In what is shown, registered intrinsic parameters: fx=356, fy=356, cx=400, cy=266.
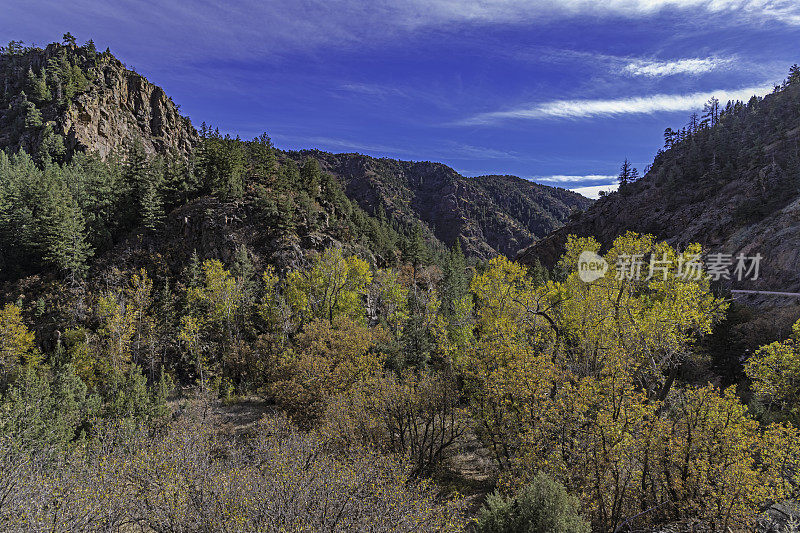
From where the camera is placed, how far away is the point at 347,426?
59.8 ft

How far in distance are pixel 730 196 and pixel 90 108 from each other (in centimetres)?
14551

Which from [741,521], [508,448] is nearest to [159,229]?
[508,448]

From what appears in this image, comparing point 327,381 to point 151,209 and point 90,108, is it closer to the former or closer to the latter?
point 151,209

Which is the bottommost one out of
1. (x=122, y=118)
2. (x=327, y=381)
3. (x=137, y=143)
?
(x=327, y=381)

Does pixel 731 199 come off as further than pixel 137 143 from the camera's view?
Yes

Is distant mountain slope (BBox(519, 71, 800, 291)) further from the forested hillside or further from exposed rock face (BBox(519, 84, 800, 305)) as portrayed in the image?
the forested hillside

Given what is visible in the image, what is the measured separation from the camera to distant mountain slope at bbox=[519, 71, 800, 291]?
49719mm

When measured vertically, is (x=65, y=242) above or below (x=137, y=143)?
below

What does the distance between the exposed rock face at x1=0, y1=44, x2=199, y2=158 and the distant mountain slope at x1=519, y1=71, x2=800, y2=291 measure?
112871mm

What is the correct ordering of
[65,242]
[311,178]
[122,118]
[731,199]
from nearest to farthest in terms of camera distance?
[65,242], [311,178], [731,199], [122,118]

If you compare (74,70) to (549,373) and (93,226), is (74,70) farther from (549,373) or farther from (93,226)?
(549,373)

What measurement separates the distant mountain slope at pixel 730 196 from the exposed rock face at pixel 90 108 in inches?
4444

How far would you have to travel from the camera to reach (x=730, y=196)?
231ft
